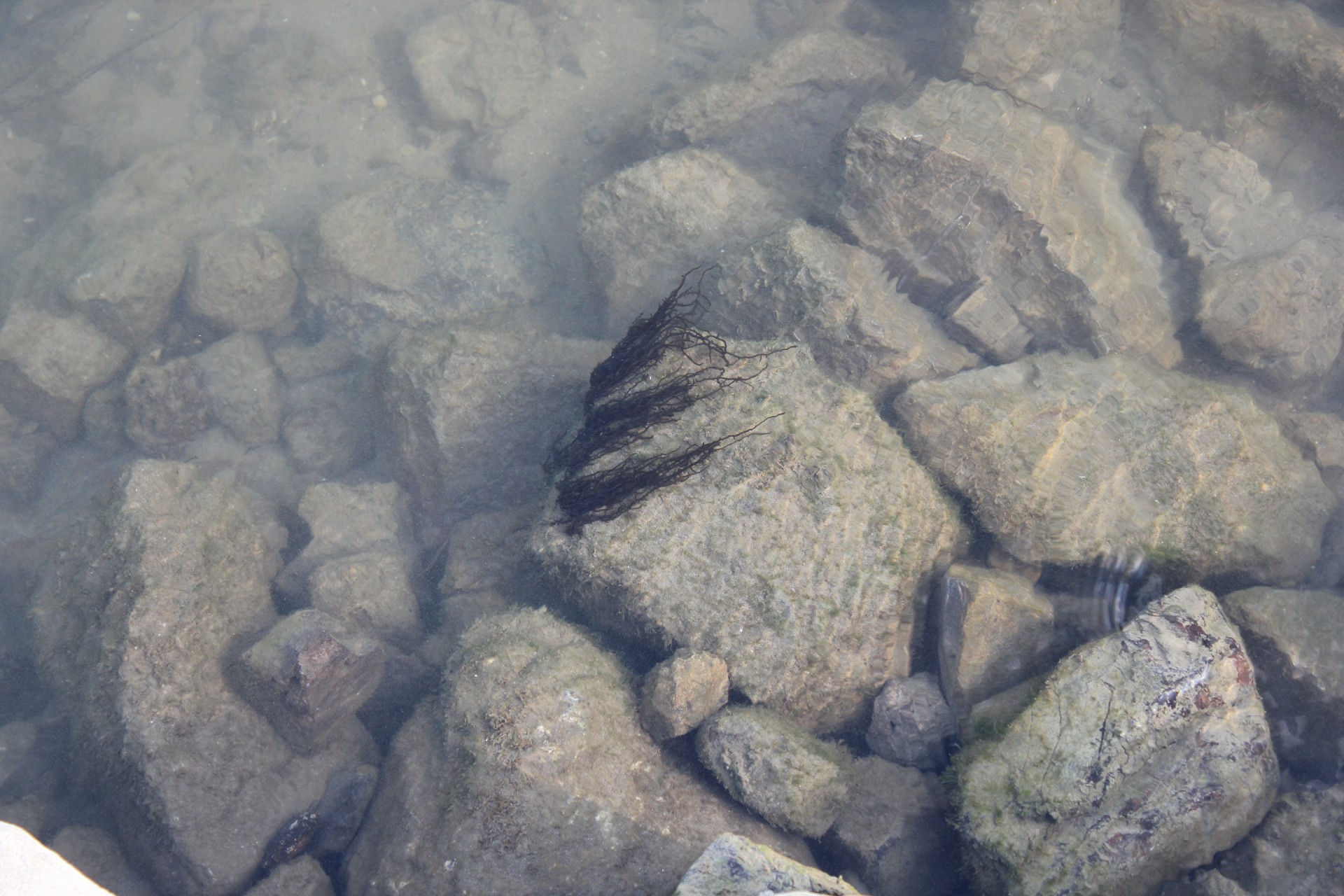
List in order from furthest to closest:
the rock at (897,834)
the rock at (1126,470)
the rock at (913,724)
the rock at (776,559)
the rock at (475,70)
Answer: the rock at (475,70) < the rock at (1126,470) < the rock at (776,559) < the rock at (913,724) < the rock at (897,834)

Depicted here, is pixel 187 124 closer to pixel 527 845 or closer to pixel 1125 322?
pixel 527 845

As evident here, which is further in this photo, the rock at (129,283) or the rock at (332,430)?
the rock at (129,283)

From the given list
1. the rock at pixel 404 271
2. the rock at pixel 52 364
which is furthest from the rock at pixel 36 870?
the rock at pixel 52 364

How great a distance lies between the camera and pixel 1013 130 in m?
5.77

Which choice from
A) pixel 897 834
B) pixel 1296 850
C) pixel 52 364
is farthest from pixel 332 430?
pixel 1296 850

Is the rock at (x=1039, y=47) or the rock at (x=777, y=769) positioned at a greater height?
the rock at (x=1039, y=47)

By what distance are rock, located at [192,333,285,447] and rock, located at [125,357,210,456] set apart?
0.12 metres

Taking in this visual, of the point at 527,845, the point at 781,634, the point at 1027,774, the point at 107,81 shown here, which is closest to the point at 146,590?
the point at 527,845

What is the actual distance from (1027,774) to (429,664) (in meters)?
3.96

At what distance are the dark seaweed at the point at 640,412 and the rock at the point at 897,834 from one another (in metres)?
2.13

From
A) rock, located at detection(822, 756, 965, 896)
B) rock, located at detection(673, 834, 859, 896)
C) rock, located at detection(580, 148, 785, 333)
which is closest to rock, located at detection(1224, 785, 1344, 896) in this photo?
rock, located at detection(822, 756, 965, 896)

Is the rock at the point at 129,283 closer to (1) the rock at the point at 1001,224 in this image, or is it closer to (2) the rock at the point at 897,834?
(1) the rock at the point at 1001,224

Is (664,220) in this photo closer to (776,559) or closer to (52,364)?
(776,559)

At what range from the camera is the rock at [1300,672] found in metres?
3.80
